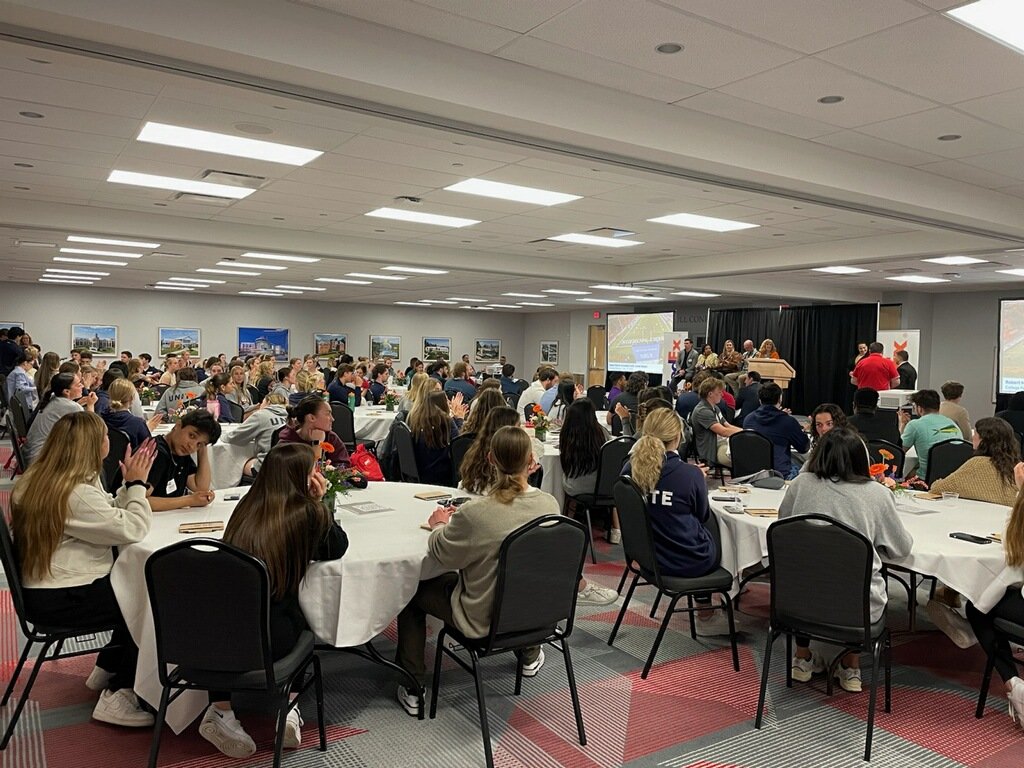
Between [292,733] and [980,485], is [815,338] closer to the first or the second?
[980,485]

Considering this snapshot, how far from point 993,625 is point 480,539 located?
7.45ft

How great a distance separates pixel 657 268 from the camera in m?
12.3

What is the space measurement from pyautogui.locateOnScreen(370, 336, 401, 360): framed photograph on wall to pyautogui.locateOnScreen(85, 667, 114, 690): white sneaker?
1994 centimetres

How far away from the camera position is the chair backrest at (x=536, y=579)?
2814 mm

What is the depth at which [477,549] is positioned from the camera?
2.94 m

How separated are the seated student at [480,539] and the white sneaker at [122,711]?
1.07 meters

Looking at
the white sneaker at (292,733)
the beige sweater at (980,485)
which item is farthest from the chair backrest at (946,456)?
the white sneaker at (292,733)

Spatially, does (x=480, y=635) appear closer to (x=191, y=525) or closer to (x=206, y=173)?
(x=191, y=525)

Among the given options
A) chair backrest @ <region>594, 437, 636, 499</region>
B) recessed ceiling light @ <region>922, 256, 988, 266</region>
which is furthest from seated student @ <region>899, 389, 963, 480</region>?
recessed ceiling light @ <region>922, 256, 988, 266</region>

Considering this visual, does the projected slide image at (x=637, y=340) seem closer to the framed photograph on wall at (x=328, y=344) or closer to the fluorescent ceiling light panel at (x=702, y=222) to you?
the framed photograph on wall at (x=328, y=344)

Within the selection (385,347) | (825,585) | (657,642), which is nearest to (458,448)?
(657,642)

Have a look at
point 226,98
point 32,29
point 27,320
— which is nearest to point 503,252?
point 226,98

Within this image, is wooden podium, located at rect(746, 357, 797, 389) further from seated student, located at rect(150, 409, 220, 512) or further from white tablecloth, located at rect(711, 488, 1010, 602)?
seated student, located at rect(150, 409, 220, 512)

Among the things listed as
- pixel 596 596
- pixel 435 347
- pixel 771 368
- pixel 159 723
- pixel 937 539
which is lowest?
pixel 596 596
